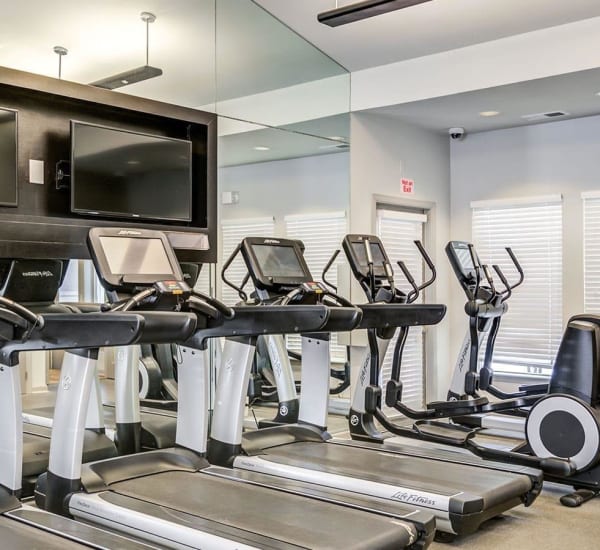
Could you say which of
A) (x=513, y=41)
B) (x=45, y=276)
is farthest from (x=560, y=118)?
(x=45, y=276)

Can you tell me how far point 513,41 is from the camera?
20.0ft

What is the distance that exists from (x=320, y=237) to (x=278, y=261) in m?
1.84

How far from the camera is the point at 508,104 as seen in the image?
6.77 metres

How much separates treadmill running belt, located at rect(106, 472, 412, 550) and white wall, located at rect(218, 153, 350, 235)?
252cm

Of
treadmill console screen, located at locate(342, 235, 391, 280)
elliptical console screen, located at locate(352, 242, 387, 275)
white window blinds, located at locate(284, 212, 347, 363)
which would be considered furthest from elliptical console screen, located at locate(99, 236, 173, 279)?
white window blinds, located at locate(284, 212, 347, 363)

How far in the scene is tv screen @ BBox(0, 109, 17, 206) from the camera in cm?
456

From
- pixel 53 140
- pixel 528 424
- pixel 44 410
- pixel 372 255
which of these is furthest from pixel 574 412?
pixel 53 140

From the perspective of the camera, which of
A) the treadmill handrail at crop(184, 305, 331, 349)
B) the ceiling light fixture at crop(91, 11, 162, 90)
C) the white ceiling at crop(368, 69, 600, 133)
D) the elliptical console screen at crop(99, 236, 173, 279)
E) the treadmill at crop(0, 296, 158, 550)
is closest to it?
the treadmill at crop(0, 296, 158, 550)

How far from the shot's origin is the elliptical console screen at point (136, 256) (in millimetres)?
3943

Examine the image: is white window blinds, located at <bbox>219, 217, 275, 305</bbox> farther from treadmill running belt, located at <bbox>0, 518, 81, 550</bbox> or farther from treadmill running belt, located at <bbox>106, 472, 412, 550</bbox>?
treadmill running belt, located at <bbox>0, 518, 81, 550</bbox>

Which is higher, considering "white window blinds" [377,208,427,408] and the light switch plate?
the light switch plate

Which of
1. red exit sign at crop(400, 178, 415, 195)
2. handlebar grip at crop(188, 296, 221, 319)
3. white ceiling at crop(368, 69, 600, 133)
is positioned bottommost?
handlebar grip at crop(188, 296, 221, 319)

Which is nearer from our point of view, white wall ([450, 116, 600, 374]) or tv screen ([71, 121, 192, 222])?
tv screen ([71, 121, 192, 222])

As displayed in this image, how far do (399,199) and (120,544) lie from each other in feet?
16.9
